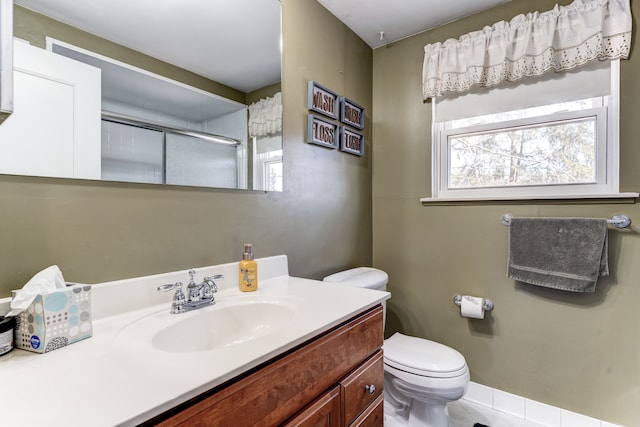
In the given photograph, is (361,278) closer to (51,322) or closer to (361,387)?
(361,387)

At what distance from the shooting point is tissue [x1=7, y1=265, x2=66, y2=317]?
0.65 m

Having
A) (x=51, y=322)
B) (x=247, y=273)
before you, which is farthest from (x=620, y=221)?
(x=51, y=322)

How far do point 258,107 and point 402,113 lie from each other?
3.60 feet

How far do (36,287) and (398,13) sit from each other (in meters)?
2.02

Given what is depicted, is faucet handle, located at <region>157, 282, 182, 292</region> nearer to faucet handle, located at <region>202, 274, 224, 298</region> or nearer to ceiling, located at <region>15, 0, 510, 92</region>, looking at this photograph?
faucet handle, located at <region>202, 274, 224, 298</region>

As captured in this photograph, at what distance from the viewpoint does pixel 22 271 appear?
0.76m

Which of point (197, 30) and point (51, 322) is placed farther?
point (197, 30)

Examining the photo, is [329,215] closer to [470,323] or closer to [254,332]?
[254,332]

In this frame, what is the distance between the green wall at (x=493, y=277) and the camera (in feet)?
4.70

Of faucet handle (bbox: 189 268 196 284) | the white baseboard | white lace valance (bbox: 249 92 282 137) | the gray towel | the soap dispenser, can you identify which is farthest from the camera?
the white baseboard

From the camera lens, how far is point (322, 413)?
0.81 meters

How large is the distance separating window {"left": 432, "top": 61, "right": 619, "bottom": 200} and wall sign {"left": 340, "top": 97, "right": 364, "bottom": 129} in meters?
0.46

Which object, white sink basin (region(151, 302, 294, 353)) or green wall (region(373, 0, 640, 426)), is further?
green wall (region(373, 0, 640, 426))

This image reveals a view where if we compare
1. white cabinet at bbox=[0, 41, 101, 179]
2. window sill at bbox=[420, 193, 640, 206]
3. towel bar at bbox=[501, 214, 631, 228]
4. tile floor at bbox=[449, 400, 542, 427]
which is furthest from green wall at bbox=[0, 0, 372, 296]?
towel bar at bbox=[501, 214, 631, 228]
